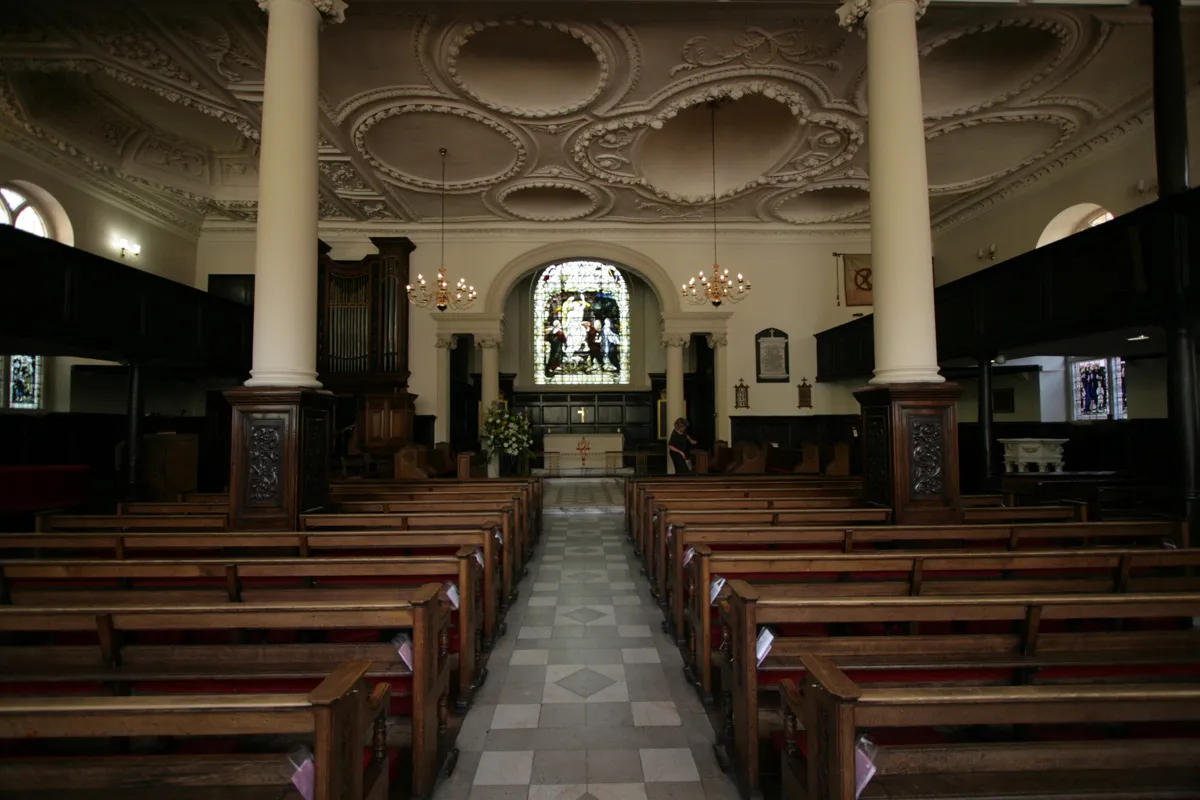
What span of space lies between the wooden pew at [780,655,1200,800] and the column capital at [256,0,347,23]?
6075 millimetres

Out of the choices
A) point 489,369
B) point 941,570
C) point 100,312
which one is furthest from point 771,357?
point 100,312

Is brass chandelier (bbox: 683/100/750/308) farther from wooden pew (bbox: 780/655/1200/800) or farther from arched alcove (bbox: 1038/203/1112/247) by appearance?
wooden pew (bbox: 780/655/1200/800)

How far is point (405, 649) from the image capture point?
2186 mm

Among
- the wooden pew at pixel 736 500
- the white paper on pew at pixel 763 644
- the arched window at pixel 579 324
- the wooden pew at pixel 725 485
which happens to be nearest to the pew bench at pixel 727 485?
the wooden pew at pixel 725 485

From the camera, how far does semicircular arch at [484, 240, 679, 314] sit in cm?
1299

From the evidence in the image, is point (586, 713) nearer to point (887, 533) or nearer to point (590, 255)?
point (887, 533)

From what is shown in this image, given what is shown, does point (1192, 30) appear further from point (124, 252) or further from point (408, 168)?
point (124, 252)

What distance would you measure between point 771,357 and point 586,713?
11.2m

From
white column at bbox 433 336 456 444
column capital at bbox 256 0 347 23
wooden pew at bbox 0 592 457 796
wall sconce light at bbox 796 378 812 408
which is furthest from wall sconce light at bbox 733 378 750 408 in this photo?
wooden pew at bbox 0 592 457 796

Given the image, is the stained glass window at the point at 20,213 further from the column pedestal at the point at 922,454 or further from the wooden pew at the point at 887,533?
the column pedestal at the point at 922,454

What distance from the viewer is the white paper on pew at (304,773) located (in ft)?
4.27

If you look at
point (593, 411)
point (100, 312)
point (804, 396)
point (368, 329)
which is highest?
point (368, 329)

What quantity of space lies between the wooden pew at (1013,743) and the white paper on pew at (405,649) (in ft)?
4.64

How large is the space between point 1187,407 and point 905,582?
442cm
